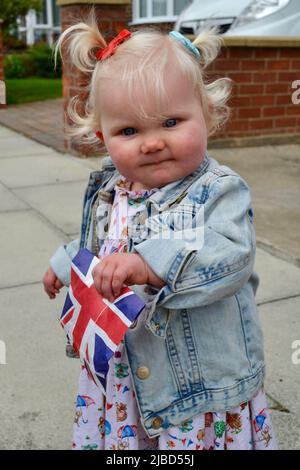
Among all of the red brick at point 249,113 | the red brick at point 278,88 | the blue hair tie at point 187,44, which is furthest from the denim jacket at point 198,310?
the red brick at point 278,88

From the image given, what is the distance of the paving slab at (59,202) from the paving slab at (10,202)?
55 mm

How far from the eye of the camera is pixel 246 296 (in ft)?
5.66

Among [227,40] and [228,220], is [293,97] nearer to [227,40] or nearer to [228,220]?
[227,40]

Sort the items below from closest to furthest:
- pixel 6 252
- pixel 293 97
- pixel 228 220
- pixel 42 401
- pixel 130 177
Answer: pixel 228 220 < pixel 130 177 < pixel 42 401 < pixel 6 252 < pixel 293 97

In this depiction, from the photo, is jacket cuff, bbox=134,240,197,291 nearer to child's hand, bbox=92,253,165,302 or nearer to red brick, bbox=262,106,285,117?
child's hand, bbox=92,253,165,302

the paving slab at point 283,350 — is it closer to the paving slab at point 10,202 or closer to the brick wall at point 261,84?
the paving slab at point 10,202

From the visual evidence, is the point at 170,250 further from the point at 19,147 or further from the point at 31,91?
the point at 31,91

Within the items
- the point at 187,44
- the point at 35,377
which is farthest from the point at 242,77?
the point at 187,44

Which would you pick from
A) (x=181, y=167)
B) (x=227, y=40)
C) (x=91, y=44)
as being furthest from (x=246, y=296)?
(x=227, y=40)

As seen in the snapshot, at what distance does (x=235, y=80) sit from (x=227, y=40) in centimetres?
48

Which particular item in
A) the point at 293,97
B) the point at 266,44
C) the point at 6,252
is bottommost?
the point at 6,252

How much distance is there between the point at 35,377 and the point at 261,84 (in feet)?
18.1

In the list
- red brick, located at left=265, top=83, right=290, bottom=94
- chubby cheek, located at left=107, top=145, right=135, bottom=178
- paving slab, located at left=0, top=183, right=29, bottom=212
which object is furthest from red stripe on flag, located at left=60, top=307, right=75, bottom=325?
red brick, located at left=265, top=83, right=290, bottom=94

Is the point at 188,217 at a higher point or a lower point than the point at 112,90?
lower
